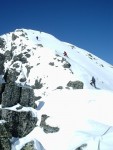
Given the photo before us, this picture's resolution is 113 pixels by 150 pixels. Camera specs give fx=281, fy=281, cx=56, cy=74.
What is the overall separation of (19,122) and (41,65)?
37.0 meters

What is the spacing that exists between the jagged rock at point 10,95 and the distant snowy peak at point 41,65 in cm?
1726

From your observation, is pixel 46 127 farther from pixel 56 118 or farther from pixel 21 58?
pixel 21 58

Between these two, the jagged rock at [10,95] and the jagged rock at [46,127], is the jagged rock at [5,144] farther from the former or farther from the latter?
the jagged rock at [10,95]

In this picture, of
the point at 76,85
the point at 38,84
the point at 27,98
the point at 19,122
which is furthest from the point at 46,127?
the point at 38,84

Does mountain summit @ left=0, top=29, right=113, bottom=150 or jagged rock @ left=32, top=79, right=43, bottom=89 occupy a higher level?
jagged rock @ left=32, top=79, right=43, bottom=89

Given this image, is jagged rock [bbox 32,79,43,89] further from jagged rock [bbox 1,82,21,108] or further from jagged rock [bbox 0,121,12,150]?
jagged rock [bbox 0,121,12,150]

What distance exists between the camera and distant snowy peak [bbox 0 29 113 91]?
67.0m

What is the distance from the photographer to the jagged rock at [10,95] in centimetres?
3969

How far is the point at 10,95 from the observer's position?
40250 millimetres

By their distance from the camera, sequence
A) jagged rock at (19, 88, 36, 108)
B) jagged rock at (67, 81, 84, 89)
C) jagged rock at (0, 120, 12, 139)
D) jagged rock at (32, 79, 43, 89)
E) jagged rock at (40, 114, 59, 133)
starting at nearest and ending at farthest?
1. jagged rock at (0, 120, 12, 139)
2. jagged rock at (40, 114, 59, 133)
3. jagged rock at (19, 88, 36, 108)
4. jagged rock at (67, 81, 84, 89)
5. jagged rock at (32, 79, 43, 89)

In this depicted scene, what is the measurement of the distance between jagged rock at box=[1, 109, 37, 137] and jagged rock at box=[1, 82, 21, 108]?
1.72 metres

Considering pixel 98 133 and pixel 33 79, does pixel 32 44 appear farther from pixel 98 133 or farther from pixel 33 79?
pixel 98 133

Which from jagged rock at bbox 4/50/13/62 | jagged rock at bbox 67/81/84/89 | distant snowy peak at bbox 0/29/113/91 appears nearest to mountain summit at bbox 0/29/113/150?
jagged rock at bbox 67/81/84/89

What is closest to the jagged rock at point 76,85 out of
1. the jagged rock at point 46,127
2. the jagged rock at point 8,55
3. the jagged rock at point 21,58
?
the jagged rock at point 46,127
